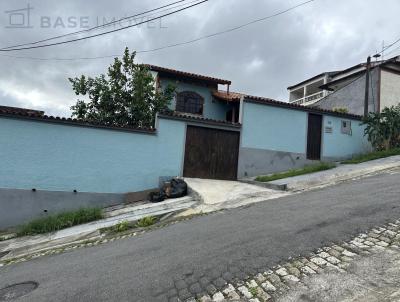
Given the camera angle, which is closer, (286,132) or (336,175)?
(336,175)

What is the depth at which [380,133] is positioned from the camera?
14109 millimetres

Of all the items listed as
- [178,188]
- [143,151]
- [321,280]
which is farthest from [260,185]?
[321,280]

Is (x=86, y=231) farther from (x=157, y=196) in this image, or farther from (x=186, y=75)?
(x=186, y=75)

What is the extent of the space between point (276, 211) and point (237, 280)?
3.36 metres

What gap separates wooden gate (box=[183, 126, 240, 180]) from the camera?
12.5 meters

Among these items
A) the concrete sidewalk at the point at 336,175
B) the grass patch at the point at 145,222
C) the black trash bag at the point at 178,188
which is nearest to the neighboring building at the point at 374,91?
the concrete sidewalk at the point at 336,175

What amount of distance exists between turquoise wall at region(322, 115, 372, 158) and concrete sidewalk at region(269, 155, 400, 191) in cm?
212

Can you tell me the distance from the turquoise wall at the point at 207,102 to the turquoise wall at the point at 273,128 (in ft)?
18.2

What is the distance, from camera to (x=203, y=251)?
486 centimetres

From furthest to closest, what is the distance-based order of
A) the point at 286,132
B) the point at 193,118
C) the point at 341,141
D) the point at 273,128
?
the point at 341,141, the point at 286,132, the point at 273,128, the point at 193,118

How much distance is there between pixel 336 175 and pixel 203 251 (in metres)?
7.59

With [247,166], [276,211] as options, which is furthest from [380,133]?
[276,211]

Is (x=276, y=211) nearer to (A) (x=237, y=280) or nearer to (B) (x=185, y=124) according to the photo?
(A) (x=237, y=280)

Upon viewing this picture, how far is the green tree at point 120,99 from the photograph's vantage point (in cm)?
1506
